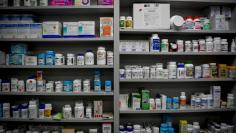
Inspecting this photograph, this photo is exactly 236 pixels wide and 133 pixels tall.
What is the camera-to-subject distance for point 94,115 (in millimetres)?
2926

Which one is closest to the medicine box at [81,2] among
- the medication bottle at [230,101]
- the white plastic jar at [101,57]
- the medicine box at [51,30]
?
the medicine box at [51,30]

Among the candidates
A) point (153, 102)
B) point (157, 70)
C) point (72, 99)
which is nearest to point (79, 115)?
point (72, 99)

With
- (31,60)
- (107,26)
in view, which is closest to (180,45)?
(107,26)

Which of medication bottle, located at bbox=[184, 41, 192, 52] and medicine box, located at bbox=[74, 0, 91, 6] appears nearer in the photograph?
medicine box, located at bbox=[74, 0, 91, 6]

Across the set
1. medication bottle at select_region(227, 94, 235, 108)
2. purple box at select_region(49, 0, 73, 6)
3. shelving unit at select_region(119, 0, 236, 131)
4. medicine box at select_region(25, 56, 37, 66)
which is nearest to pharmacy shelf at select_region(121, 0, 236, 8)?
shelving unit at select_region(119, 0, 236, 131)

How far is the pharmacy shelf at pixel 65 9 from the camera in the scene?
282 cm

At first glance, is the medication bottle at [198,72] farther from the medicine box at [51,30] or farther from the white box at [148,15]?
the medicine box at [51,30]

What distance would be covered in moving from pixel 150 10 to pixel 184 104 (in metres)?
1.37

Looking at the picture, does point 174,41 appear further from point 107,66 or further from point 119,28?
point 107,66

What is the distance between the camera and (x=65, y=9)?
290cm

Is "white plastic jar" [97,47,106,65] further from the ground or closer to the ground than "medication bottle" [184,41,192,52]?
closer to the ground

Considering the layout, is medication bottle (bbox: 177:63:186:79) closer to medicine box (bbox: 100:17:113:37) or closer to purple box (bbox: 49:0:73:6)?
medicine box (bbox: 100:17:113:37)

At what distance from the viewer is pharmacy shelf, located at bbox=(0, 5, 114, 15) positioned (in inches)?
111

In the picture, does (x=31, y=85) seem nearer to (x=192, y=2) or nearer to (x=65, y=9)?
(x=65, y=9)
